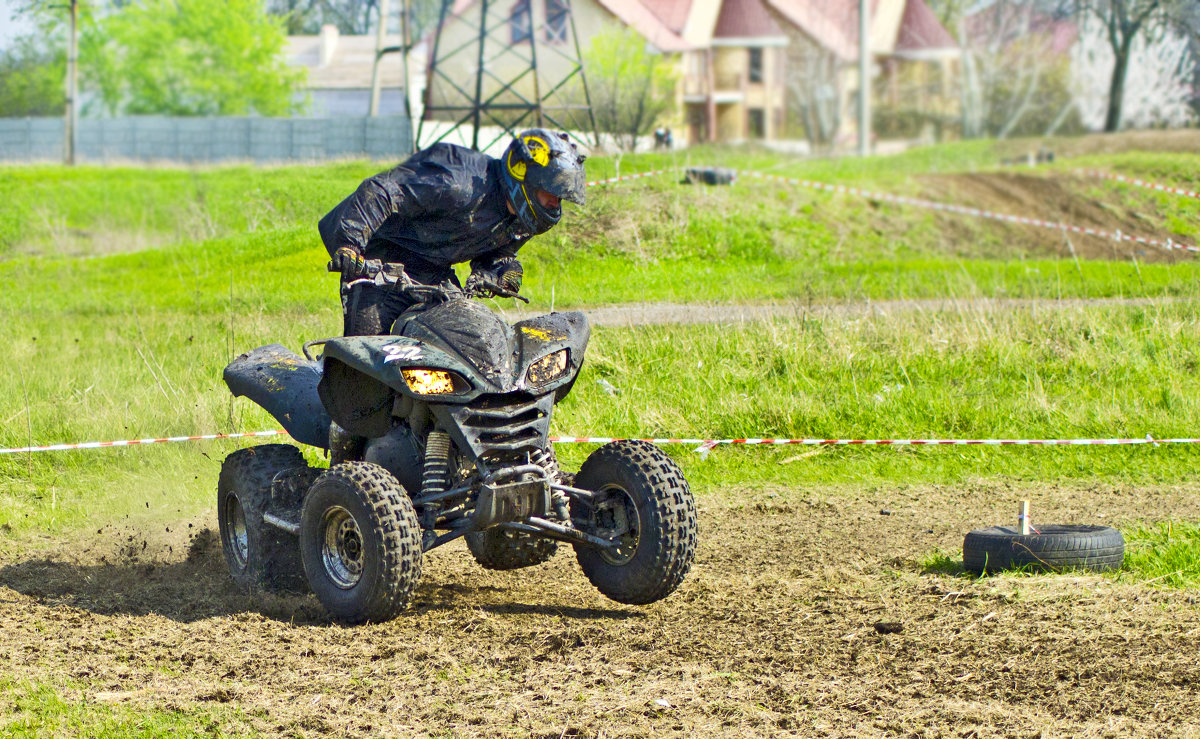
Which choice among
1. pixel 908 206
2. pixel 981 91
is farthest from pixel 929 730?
pixel 981 91

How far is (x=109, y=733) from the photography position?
4.49 meters

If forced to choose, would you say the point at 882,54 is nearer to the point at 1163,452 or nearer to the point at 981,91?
the point at 981,91

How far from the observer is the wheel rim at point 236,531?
6.92m

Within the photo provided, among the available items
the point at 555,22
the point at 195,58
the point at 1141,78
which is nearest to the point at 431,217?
the point at 1141,78

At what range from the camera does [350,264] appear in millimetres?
5969

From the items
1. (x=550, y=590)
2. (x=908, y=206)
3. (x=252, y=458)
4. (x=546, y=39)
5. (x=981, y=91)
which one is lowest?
(x=550, y=590)

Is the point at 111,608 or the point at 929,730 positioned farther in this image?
the point at 111,608

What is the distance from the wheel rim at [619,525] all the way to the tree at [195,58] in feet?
182

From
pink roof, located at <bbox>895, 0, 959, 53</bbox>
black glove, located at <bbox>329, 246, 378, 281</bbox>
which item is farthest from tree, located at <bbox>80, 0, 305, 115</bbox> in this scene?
black glove, located at <bbox>329, 246, 378, 281</bbox>

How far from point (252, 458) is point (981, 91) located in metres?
27.8

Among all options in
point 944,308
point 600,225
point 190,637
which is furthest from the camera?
point 600,225

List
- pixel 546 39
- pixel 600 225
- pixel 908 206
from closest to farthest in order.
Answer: pixel 600 225
pixel 908 206
pixel 546 39

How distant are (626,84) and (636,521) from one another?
3103 centimetres

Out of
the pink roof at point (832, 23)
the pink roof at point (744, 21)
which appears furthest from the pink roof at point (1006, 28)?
the pink roof at point (744, 21)
